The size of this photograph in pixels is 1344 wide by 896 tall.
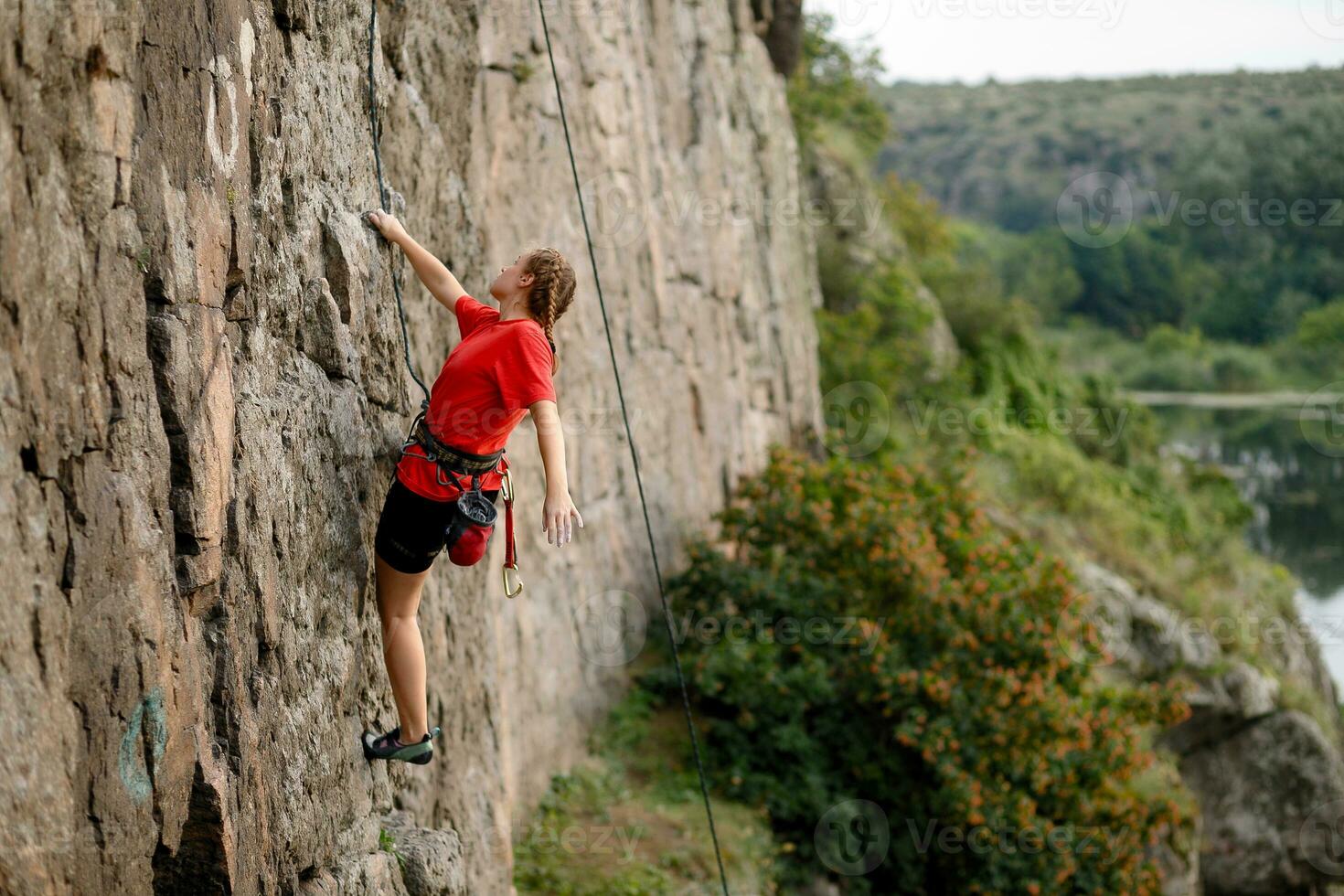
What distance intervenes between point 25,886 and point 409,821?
209 centimetres

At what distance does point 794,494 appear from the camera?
10.7 meters

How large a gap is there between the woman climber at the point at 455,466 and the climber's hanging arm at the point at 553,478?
3cm

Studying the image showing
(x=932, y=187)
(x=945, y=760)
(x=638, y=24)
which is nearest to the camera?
(x=945, y=760)

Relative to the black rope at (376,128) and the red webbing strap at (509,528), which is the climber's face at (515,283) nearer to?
the black rope at (376,128)

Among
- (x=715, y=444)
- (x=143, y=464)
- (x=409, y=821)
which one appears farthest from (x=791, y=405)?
(x=143, y=464)

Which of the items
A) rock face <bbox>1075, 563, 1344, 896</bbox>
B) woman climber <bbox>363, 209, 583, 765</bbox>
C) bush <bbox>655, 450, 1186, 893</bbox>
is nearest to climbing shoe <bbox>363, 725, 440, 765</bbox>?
woman climber <bbox>363, 209, 583, 765</bbox>

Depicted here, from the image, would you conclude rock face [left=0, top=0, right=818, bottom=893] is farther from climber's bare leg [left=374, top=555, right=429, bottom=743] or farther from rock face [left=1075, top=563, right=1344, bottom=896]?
rock face [left=1075, top=563, right=1344, bottom=896]

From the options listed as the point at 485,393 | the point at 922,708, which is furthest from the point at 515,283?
the point at 922,708

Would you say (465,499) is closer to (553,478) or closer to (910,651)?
(553,478)

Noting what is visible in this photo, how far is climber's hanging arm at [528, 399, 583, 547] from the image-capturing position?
12.0 ft

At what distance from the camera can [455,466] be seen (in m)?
3.98

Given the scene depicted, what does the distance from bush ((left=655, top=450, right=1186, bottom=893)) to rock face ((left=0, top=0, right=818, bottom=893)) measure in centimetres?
269

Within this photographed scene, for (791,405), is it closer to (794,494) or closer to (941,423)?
(794,494)

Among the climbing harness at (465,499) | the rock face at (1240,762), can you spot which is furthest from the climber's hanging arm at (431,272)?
the rock face at (1240,762)
